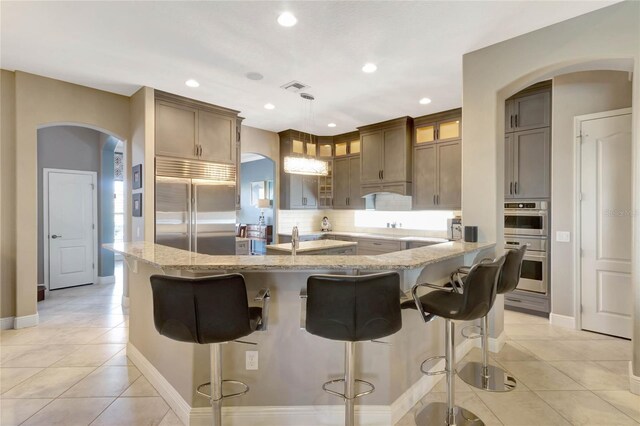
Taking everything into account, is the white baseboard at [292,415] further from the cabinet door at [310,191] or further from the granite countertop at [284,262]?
the cabinet door at [310,191]

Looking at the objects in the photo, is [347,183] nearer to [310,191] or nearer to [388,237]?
[310,191]

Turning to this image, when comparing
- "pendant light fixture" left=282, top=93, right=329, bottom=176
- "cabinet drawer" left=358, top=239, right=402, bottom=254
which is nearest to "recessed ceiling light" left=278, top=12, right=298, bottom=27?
"pendant light fixture" left=282, top=93, right=329, bottom=176

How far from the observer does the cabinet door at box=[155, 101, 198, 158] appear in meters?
4.25

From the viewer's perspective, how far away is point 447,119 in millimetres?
5188

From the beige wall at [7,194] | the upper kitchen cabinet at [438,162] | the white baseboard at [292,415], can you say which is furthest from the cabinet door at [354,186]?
the beige wall at [7,194]

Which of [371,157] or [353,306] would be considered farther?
[371,157]

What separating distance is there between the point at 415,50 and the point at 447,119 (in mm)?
2321

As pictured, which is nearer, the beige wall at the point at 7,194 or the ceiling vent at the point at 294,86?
the beige wall at the point at 7,194

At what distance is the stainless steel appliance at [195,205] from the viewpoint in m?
4.27

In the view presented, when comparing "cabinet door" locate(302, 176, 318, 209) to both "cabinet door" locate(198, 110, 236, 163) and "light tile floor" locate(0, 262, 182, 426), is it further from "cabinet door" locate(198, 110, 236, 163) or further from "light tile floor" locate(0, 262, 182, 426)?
"light tile floor" locate(0, 262, 182, 426)

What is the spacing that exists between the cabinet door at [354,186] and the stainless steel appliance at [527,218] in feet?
8.78

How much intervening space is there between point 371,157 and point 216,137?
2746 mm

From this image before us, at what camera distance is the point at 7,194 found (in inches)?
149

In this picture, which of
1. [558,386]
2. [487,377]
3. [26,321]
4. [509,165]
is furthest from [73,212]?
[558,386]
